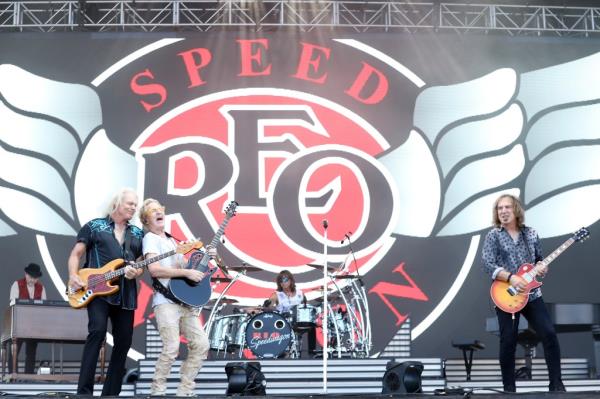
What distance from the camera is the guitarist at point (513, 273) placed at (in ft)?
21.8

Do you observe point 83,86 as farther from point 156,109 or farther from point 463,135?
point 463,135

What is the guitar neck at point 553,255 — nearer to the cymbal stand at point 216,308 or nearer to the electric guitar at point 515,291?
the electric guitar at point 515,291

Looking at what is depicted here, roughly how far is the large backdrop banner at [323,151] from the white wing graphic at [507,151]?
0.02m

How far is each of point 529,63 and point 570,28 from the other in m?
1.02

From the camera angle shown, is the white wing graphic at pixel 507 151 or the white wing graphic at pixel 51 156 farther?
the white wing graphic at pixel 507 151

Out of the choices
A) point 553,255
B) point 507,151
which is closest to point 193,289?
point 553,255

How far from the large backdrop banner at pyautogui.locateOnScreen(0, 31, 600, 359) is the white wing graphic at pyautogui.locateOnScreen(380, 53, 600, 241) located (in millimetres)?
19

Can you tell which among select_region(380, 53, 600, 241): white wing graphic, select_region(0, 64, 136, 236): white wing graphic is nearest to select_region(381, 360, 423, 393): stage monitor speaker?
select_region(380, 53, 600, 241): white wing graphic

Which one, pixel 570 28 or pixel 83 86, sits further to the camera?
pixel 570 28

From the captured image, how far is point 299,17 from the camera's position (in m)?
12.7

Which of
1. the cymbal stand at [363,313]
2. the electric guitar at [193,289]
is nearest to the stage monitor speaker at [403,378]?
the electric guitar at [193,289]

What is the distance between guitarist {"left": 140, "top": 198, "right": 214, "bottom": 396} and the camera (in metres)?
6.51

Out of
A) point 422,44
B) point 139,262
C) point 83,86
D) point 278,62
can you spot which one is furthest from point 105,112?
point 139,262

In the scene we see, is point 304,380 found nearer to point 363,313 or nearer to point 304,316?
point 304,316
